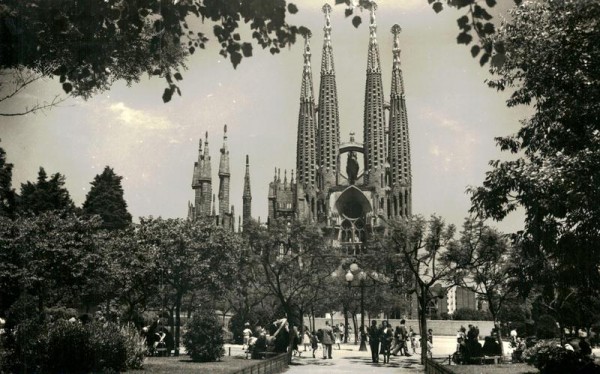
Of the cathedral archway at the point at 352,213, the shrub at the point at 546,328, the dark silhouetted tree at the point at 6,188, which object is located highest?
the cathedral archway at the point at 352,213

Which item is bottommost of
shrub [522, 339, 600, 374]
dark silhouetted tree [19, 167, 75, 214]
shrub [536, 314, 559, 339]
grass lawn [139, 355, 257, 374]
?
grass lawn [139, 355, 257, 374]

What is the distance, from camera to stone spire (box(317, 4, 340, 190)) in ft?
309

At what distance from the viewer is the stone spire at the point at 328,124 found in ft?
309

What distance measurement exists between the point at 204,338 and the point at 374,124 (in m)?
74.0

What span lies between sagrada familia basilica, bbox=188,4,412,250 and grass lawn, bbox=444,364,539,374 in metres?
65.5

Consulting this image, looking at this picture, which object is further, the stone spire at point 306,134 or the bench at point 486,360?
the stone spire at point 306,134

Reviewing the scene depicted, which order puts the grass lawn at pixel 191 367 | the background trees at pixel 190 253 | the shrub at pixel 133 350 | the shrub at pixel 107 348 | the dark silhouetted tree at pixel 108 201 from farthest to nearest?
the dark silhouetted tree at pixel 108 201 → the background trees at pixel 190 253 → the grass lawn at pixel 191 367 → the shrub at pixel 133 350 → the shrub at pixel 107 348

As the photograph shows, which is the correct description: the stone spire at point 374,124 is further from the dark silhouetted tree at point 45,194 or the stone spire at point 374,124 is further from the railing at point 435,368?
the railing at point 435,368

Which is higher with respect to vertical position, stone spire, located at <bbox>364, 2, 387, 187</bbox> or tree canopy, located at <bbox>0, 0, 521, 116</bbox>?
stone spire, located at <bbox>364, 2, 387, 187</bbox>

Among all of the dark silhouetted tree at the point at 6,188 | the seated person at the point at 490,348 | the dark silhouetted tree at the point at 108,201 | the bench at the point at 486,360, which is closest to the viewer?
the bench at the point at 486,360

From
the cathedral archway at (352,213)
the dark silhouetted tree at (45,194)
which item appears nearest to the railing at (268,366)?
the dark silhouetted tree at (45,194)

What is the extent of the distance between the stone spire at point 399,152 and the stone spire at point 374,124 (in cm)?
157

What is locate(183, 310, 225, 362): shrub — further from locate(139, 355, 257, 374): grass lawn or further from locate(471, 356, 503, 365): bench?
locate(471, 356, 503, 365): bench

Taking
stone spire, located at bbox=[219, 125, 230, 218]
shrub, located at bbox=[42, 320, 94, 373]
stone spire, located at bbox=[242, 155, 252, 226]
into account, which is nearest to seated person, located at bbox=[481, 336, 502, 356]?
shrub, located at bbox=[42, 320, 94, 373]
